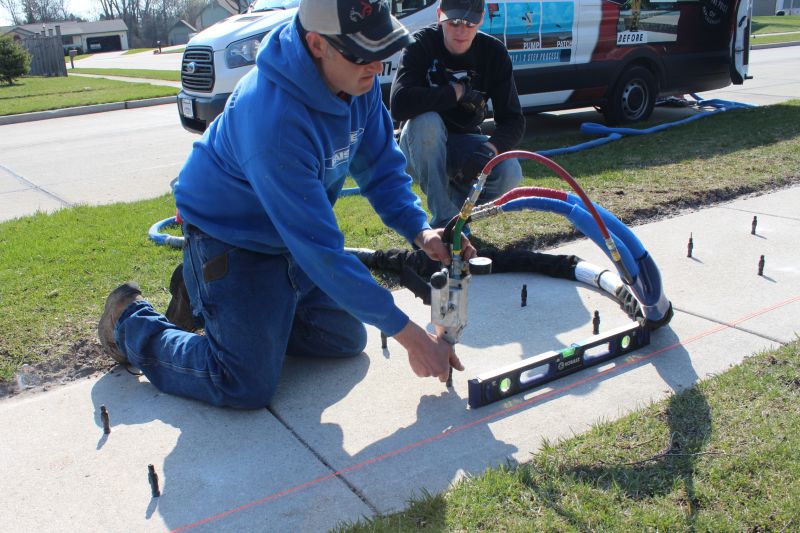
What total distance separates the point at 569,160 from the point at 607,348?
4.15 m

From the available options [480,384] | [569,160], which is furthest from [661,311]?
[569,160]

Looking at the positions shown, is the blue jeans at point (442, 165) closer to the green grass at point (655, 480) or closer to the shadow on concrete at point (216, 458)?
the shadow on concrete at point (216, 458)

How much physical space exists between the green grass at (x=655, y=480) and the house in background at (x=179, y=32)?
92629mm

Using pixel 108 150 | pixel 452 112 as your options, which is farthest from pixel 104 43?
pixel 452 112

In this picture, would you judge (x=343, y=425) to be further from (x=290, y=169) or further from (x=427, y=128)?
(x=427, y=128)

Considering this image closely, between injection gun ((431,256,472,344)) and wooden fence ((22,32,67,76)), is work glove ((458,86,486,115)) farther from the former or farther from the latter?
wooden fence ((22,32,67,76))

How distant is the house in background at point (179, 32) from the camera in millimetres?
87875

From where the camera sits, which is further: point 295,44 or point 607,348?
point 607,348

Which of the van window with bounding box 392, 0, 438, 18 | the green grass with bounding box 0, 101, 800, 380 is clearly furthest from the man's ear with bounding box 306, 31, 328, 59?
the van window with bounding box 392, 0, 438, 18

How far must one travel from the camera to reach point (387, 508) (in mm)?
2432

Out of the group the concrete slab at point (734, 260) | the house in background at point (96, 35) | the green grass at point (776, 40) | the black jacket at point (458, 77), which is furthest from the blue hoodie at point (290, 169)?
the house in background at point (96, 35)

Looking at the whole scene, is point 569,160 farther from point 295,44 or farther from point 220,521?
point 220,521

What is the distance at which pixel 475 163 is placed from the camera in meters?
4.69

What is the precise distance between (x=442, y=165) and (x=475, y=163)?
0.79 feet
